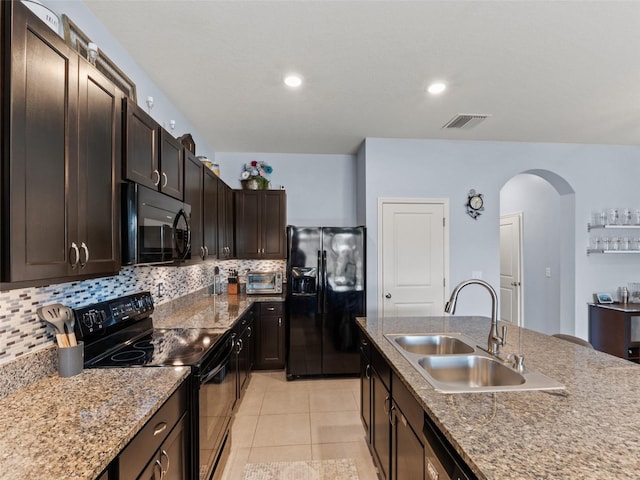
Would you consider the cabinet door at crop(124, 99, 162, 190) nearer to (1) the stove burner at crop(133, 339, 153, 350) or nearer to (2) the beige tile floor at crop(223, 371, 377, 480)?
(1) the stove burner at crop(133, 339, 153, 350)

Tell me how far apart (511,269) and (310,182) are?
3.52 meters

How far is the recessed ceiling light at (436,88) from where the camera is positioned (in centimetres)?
255

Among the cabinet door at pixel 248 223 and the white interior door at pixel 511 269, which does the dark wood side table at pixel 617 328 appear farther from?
the cabinet door at pixel 248 223

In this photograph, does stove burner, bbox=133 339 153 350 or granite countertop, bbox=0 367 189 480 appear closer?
granite countertop, bbox=0 367 189 480

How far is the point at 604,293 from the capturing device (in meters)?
3.99

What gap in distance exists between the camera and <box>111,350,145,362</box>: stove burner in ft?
5.36

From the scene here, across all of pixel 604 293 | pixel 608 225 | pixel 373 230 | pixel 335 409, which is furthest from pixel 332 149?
pixel 604 293

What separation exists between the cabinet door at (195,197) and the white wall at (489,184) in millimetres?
1908

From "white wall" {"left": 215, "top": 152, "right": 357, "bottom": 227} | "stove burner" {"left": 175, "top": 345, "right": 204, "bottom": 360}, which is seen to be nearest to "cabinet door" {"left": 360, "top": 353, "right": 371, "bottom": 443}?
"stove burner" {"left": 175, "top": 345, "right": 204, "bottom": 360}

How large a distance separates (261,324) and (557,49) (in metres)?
3.54

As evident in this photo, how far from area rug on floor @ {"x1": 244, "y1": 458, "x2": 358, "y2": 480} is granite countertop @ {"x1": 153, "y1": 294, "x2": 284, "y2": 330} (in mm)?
957

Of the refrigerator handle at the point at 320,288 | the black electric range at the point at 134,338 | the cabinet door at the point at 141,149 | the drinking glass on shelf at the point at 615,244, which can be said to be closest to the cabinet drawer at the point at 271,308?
the refrigerator handle at the point at 320,288

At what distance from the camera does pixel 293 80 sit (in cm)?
246

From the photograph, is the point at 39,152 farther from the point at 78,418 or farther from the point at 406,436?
the point at 406,436
